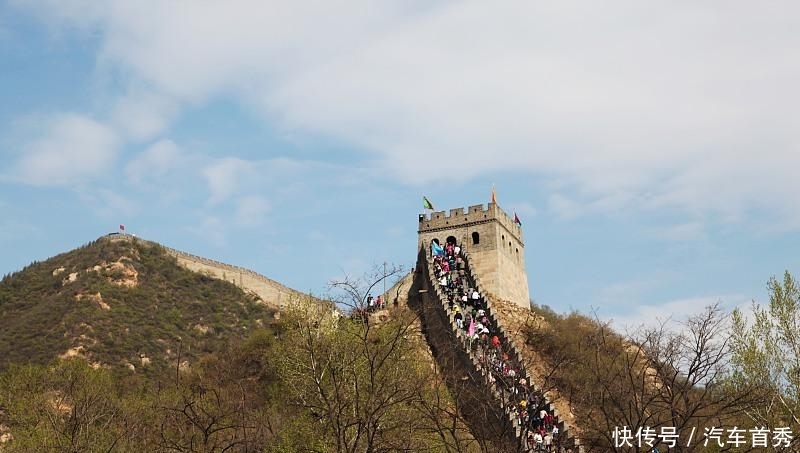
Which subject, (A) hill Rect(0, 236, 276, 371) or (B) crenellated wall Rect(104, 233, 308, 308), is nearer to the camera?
(A) hill Rect(0, 236, 276, 371)

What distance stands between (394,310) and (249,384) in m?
8.83

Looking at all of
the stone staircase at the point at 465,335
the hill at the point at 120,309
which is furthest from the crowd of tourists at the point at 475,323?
the hill at the point at 120,309

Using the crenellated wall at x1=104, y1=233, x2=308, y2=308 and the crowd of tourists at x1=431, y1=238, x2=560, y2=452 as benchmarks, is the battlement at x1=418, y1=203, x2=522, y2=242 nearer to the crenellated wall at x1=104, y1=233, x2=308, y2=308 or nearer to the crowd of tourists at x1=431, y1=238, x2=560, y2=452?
the crowd of tourists at x1=431, y1=238, x2=560, y2=452

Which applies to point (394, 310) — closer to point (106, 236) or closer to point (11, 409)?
point (11, 409)

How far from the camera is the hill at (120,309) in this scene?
206ft

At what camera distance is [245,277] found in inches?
3201

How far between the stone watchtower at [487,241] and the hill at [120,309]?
60.9 feet

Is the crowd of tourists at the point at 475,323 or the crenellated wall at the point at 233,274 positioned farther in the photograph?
the crenellated wall at the point at 233,274

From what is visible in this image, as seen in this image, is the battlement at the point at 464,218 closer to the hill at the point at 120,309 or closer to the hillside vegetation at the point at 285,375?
the hillside vegetation at the point at 285,375

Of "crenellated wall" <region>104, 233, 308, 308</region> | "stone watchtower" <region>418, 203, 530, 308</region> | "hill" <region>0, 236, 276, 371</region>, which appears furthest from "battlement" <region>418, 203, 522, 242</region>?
"crenellated wall" <region>104, 233, 308, 308</region>

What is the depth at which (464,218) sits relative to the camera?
53.1 meters

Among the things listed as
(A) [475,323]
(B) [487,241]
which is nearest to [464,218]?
(B) [487,241]

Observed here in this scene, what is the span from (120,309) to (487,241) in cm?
3228

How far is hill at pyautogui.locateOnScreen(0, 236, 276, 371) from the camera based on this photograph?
6266 cm
